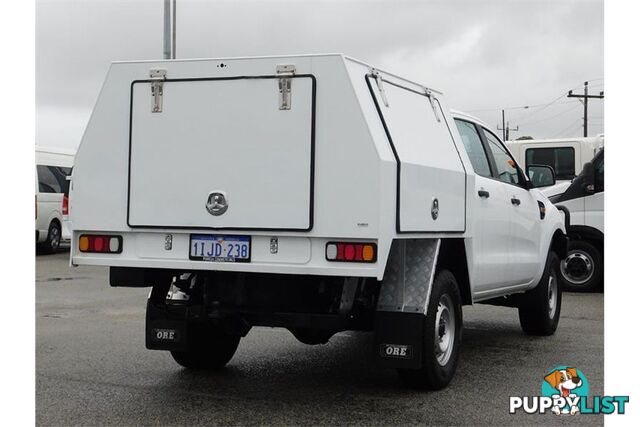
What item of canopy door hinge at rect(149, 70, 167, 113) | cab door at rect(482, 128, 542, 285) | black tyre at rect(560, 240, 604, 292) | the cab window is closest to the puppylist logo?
cab door at rect(482, 128, 542, 285)

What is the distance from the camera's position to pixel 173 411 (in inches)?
249

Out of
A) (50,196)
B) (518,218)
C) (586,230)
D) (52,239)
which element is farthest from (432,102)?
(50,196)

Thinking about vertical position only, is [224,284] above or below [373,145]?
below

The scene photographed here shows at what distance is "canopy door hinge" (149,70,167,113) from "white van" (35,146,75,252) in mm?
15912

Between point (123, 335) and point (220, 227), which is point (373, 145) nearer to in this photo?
point (220, 227)

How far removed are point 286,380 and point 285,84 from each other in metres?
2.51

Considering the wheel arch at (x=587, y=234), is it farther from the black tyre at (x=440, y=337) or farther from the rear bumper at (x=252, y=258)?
the rear bumper at (x=252, y=258)

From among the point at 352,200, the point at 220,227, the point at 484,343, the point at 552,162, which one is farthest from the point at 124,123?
the point at 552,162

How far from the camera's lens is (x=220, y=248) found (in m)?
6.31

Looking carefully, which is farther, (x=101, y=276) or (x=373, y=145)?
(x=101, y=276)

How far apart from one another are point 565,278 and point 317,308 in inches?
337

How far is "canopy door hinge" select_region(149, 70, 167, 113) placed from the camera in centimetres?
654

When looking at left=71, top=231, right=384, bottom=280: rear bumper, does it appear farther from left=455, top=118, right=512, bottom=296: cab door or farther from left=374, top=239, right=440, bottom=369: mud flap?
left=455, top=118, right=512, bottom=296: cab door

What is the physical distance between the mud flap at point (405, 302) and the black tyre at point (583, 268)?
7854mm
